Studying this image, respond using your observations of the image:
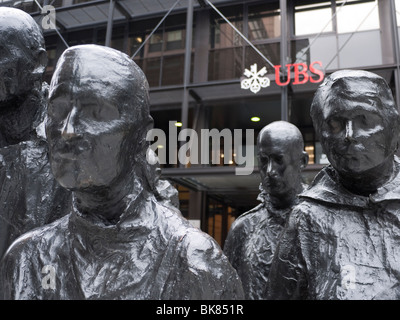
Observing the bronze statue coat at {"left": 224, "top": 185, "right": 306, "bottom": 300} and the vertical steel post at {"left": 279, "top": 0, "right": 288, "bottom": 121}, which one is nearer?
the bronze statue coat at {"left": 224, "top": 185, "right": 306, "bottom": 300}

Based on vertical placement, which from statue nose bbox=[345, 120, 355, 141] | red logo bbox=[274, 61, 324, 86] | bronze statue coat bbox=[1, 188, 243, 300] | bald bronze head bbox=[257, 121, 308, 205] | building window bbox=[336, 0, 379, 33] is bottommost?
bronze statue coat bbox=[1, 188, 243, 300]

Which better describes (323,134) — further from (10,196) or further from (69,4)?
(69,4)

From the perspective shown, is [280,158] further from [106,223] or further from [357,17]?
[357,17]

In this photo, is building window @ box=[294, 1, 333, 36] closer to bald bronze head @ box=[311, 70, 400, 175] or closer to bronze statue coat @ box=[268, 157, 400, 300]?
Answer: bald bronze head @ box=[311, 70, 400, 175]

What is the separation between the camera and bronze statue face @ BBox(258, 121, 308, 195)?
3.22 metres

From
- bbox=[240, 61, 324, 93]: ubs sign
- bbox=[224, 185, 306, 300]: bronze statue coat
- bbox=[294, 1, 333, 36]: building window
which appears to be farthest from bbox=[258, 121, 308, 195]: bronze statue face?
bbox=[294, 1, 333, 36]: building window

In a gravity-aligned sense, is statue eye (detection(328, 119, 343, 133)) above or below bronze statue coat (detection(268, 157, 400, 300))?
above

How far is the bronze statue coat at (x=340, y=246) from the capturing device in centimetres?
160

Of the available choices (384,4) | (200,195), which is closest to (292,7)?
(384,4)

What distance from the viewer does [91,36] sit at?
12.4 m

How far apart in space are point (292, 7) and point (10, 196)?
10.7 metres

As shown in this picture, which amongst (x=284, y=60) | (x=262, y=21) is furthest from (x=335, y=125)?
(x=262, y=21)

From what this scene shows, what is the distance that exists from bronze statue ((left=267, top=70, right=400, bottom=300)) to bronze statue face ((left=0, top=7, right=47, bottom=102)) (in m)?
1.21

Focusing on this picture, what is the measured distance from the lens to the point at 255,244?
3.15m
